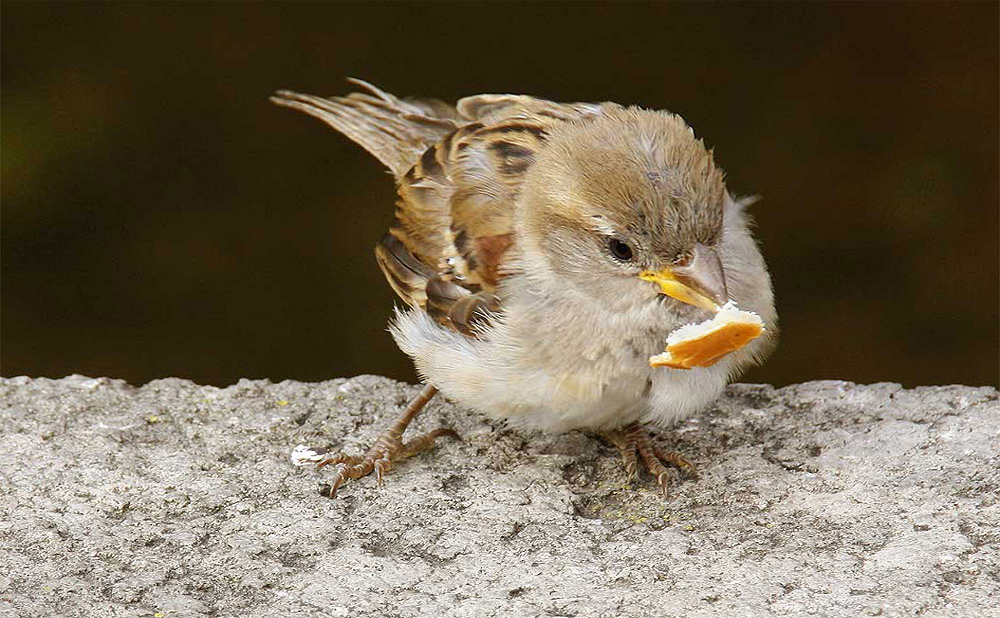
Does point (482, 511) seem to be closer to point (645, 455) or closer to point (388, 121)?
point (645, 455)

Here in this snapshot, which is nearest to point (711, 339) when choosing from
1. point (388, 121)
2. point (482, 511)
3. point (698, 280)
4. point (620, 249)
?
point (698, 280)

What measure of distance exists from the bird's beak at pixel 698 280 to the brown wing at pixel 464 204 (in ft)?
1.39

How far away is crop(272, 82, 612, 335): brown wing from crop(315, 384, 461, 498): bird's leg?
10.7 inches

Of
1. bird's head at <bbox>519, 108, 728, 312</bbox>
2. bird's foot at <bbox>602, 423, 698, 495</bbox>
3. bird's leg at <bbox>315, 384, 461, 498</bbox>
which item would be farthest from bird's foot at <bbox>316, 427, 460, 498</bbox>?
bird's head at <bbox>519, 108, 728, 312</bbox>

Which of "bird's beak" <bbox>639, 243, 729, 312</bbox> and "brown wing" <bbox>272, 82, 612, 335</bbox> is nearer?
"bird's beak" <bbox>639, 243, 729, 312</bbox>

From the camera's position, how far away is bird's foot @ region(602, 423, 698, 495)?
10.7 ft

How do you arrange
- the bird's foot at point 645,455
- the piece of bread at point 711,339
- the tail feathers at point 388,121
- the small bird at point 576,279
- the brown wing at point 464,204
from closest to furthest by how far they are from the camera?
1. the piece of bread at point 711,339
2. the small bird at point 576,279
3. the bird's foot at point 645,455
4. the brown wing at point 464,204
5. the tail feathers at point 388,121

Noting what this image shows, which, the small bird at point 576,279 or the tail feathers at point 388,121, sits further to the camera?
the tail feathers at point 388,121

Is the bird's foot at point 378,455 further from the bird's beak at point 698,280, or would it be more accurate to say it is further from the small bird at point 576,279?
the bird's beak at point 698,280

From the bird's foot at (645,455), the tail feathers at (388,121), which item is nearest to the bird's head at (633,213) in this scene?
the bird's foot at (645,455)

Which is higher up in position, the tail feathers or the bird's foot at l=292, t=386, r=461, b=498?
the tail feathers

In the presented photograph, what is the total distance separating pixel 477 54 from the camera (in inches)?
217

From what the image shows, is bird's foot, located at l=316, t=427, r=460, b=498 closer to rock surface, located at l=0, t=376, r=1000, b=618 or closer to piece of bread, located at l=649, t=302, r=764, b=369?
rock surface, located at l=0, t=376, r=1000, b=618

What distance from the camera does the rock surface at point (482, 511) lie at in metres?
2.74
